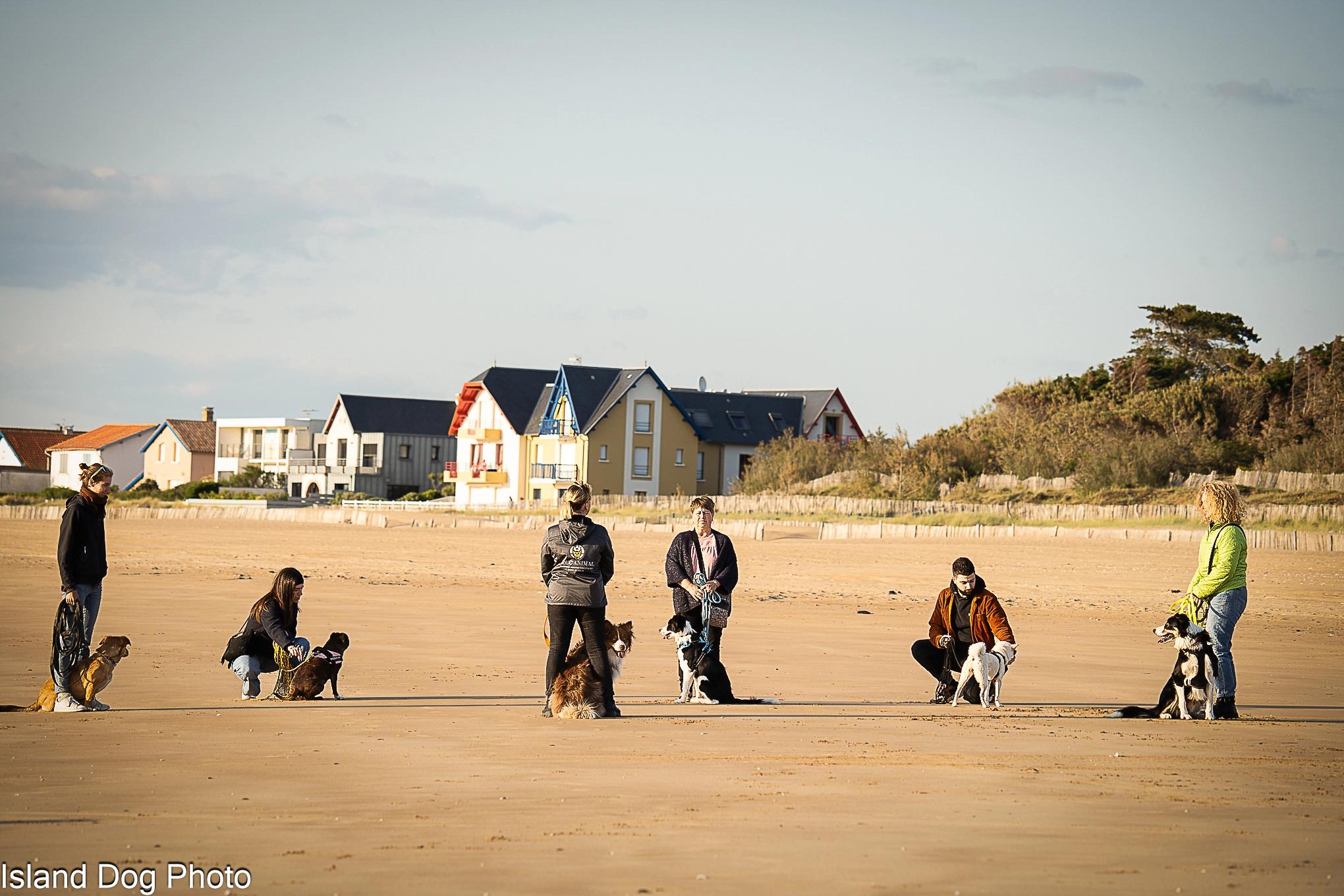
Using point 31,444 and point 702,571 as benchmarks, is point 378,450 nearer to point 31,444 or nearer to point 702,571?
point 31,444

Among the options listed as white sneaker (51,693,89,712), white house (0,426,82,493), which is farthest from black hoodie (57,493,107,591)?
white house (0,426,82,493)

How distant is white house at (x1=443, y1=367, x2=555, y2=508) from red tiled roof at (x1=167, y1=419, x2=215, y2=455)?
23.2 meters

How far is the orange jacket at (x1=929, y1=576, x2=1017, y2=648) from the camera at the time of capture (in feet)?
33.2

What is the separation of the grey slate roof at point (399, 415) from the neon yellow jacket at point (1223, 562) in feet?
217

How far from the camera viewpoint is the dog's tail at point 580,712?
30.3 feet

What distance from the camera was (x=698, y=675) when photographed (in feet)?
33.2

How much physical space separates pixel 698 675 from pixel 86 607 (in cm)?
448

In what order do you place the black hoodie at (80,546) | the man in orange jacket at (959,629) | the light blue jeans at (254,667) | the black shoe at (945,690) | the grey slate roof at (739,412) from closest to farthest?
1. the black hoodie at (80,546)
2. the light blue jeans at (254,667)
3. the man in orange jacket at (959,629)
4. the black shoe at (945,690)
5. the grey slate roof at (739,412)

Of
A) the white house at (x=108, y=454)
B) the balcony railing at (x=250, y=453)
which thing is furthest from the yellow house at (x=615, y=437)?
the white house at (x=108, y=454)

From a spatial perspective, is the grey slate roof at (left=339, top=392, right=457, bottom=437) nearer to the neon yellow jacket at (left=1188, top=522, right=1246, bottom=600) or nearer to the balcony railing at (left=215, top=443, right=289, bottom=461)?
the balcony railing at (left=215, top=443, right=289, bottom=461)

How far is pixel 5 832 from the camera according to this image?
5.56m

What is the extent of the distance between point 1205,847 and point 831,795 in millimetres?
1828

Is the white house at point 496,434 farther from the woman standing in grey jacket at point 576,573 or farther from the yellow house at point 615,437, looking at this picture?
the woman standing in grey jacket at point 576,573

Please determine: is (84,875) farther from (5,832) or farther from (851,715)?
(851,715)
